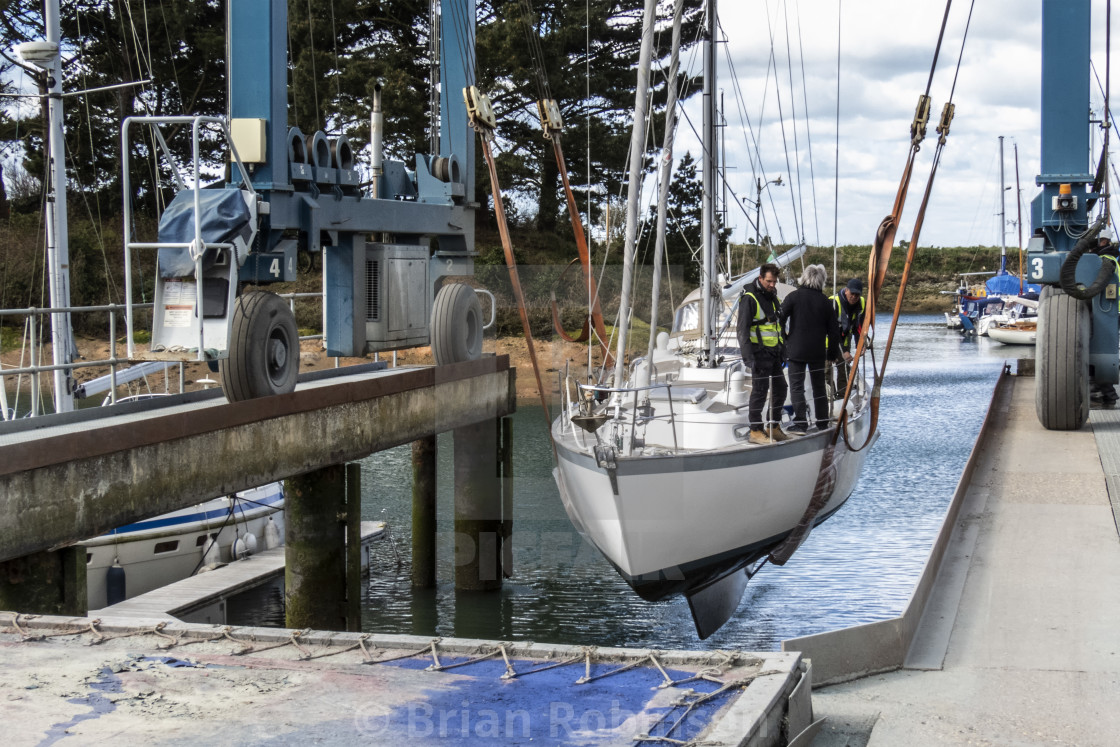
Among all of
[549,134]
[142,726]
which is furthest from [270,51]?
[142,726]

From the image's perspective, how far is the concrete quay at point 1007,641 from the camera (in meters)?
6.12

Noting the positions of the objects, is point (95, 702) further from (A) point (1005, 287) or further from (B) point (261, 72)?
(A) point (1005, 287)

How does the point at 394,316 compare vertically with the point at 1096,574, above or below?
above

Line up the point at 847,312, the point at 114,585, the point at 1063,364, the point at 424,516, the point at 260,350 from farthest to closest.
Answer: the point at 424,516
the point at 1063,364
the point at 847,312
the point at 114,585
the point at 260,350

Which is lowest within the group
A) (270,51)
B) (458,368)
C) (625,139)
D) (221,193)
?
(458,368)

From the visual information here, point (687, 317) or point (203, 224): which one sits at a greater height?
point (203, 224)

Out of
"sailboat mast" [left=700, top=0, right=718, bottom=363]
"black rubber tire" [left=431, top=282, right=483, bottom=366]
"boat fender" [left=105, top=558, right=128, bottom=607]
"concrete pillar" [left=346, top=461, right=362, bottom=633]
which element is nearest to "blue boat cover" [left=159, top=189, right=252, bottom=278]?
"concrete pillar" [left=346, top=461, right=362, bottom=633]

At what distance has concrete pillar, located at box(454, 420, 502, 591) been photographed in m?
14.3

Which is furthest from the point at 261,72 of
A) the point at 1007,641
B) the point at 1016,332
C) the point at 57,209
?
the point at 1016,332

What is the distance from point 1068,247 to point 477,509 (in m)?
8.29

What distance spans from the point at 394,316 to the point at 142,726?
28.7ft

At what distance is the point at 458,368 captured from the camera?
13.9m

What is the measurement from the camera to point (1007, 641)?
726 centimetres

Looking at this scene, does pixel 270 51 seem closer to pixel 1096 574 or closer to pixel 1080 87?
pixel 1096 574
